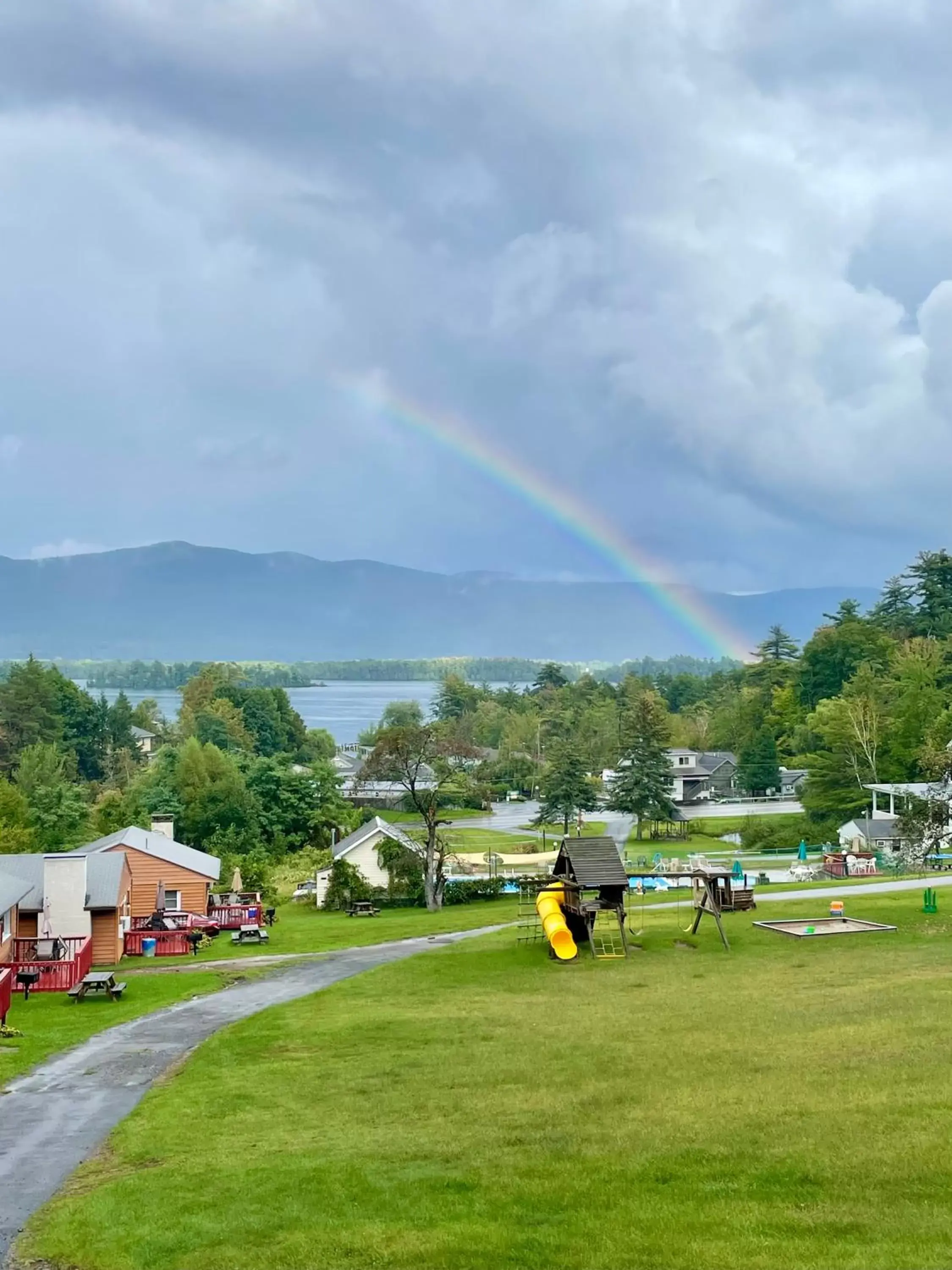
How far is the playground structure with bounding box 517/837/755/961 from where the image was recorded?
3669 centimetres

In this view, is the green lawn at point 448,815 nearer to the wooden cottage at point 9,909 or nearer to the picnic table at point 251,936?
the picnic table at point 251,936

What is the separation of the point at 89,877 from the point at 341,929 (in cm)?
1191

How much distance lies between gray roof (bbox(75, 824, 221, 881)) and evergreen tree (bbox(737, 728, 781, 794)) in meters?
83.9

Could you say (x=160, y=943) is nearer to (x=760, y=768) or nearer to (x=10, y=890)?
(x=10, y=890)

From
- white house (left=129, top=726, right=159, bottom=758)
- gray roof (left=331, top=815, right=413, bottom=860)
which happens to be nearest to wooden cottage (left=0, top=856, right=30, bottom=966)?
gray roof (left=331, top=815, right=413, bottom=860)

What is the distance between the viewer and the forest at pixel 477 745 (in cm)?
8269

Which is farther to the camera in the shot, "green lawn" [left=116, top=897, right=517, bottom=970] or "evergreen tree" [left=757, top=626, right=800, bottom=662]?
"evergreen tree" [left=757, top=626, right=800, bottom=662]

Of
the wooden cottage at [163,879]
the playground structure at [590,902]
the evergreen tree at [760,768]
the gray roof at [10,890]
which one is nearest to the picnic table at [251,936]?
the wooden cottage at [163,879]

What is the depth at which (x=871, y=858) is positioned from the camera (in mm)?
66500

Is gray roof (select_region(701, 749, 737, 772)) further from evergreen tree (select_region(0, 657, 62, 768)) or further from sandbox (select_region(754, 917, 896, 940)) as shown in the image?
sandbox (select_region(754, 917, 896, 940))

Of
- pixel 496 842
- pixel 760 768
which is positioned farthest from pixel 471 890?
pixel 760 768

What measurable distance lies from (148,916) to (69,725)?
106 meters

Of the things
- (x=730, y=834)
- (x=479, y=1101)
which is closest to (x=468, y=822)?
(x=730, y=834)

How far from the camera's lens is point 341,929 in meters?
49.6
